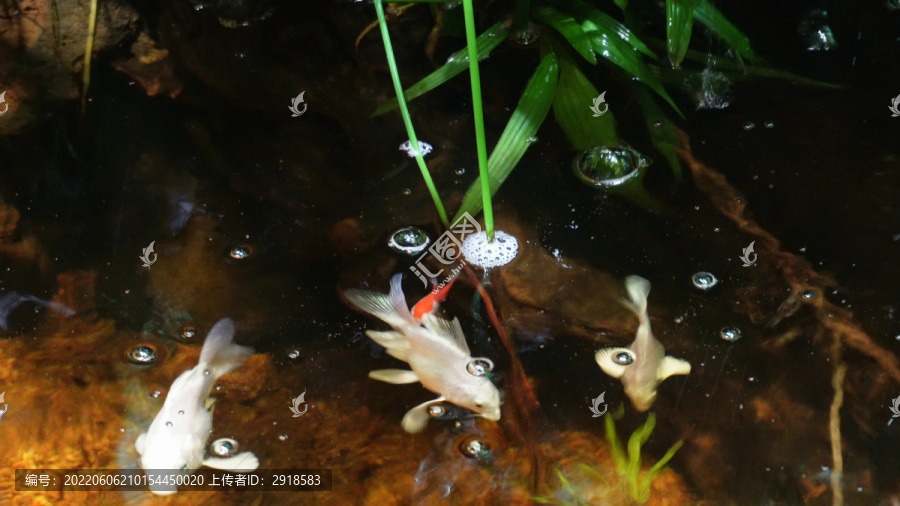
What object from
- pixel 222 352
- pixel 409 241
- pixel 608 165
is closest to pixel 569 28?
pixel 608 165

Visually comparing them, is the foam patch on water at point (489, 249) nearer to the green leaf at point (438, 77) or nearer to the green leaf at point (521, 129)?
the green leaf at point (521, 129)

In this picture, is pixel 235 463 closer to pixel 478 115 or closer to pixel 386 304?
pixel 386 304

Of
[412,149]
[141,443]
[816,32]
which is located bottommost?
[141,443]

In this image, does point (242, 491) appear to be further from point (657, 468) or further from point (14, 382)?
point (657, 468)

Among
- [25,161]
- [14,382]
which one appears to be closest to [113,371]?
[14,382]

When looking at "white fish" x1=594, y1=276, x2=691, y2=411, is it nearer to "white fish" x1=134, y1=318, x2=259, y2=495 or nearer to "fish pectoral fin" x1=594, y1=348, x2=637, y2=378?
"fish pectoral fin" x1=594, y1=348, x2=637, y2=378
